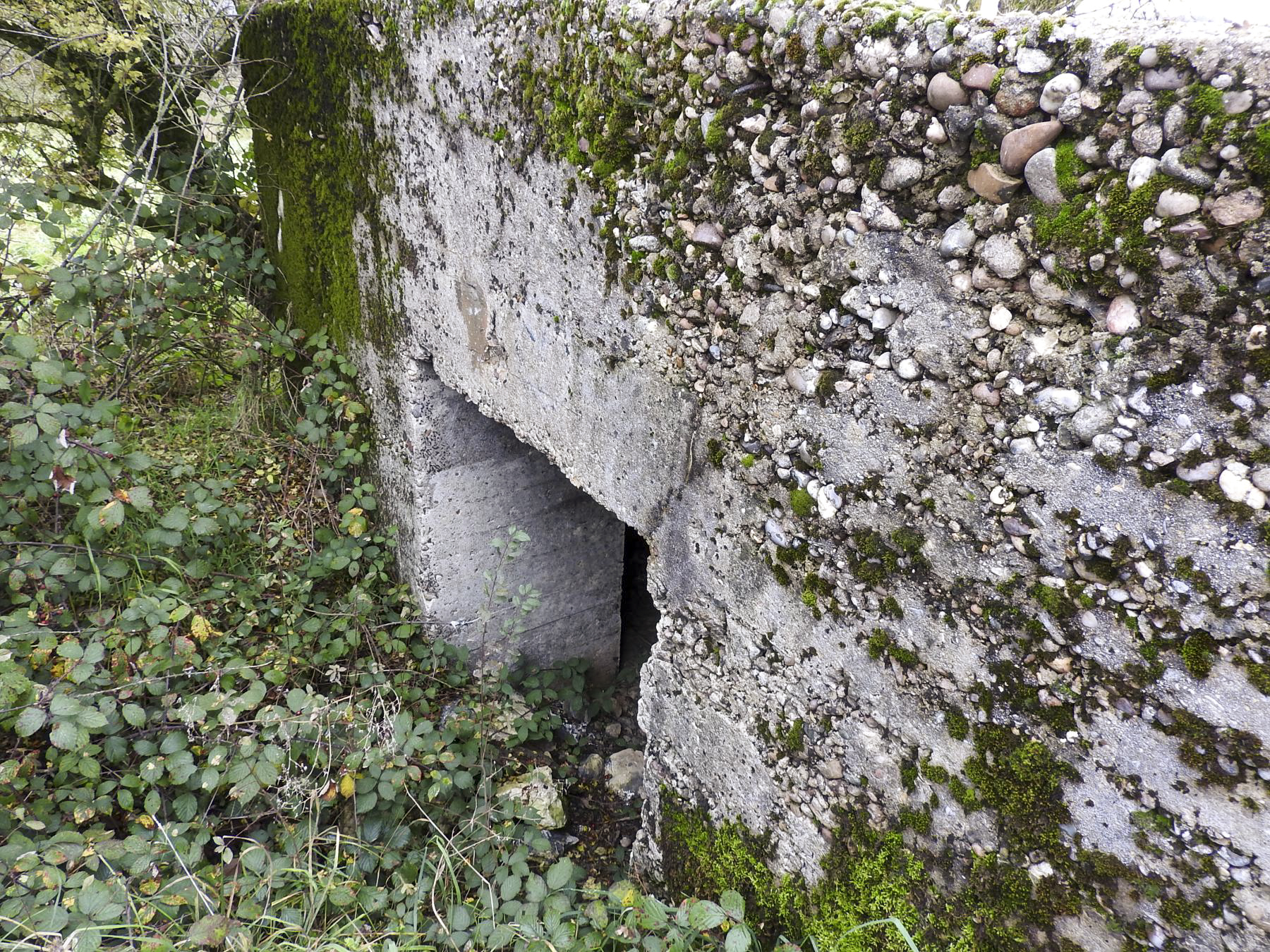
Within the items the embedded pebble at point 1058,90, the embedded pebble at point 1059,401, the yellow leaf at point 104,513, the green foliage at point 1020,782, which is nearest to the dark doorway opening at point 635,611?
the yellow leaf at point 104,513

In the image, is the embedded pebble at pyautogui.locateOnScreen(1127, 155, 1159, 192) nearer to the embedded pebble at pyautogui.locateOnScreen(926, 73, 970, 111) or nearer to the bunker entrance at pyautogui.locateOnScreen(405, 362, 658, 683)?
the embedded pebble at pyautogui.locateOnScreen(926, 73, 970, 111)

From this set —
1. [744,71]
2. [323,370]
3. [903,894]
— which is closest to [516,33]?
[744,71]

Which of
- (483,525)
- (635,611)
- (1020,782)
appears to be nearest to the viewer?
(1020,782)

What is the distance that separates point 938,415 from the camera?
1181mm

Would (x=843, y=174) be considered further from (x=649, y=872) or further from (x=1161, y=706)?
(x=649, y=872)

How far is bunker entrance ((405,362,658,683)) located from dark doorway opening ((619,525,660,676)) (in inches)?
11.0

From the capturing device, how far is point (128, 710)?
208cm

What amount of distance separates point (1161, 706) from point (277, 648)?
289 centimetres

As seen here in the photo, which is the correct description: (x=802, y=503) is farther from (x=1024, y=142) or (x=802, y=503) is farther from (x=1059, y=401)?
(x=1024, y=142)

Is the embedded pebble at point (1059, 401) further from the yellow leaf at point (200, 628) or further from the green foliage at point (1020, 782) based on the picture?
the yellow leaf at point (200, 628)

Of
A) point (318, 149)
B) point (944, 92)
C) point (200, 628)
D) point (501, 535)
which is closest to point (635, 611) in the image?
point (501, 535)

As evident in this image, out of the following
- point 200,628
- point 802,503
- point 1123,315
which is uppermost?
point 1123,315

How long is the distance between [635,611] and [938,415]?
3.13 m

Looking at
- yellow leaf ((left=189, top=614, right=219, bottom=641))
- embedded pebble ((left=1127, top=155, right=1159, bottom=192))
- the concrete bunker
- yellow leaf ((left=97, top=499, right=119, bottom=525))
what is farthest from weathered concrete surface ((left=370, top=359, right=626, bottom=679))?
embedded pebble ((left=1127, top=155, right=1159, bottom=192))
